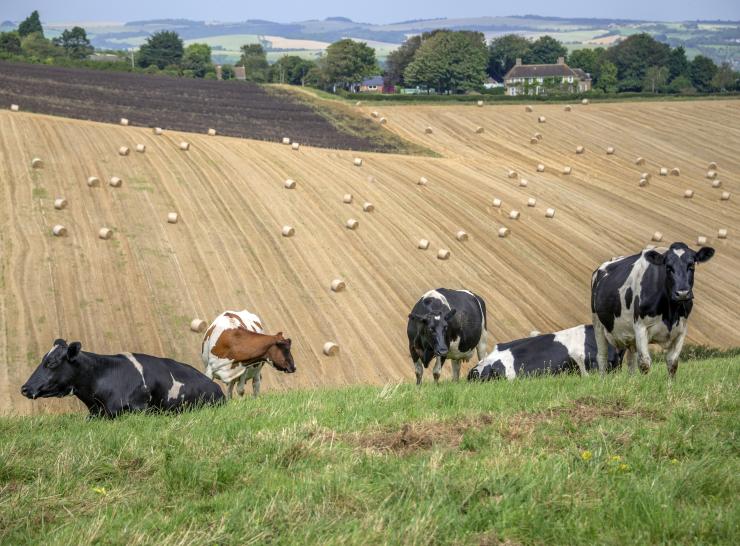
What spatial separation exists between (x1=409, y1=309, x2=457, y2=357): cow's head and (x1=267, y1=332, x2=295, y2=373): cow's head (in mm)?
3450

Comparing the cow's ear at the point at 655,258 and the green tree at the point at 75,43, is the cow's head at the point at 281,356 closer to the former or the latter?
the cow's ear at the point at 655,258

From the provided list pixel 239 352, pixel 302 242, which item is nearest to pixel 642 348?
pixel 239 352

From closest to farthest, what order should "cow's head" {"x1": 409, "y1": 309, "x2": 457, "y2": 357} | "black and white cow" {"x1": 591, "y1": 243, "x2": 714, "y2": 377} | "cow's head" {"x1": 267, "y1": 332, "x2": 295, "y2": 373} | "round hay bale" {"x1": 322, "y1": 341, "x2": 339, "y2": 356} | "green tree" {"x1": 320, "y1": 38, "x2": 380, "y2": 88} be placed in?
"black and white cow" {"x1": 591, "y1": 243, "x2": 714, "y2": 377} < "cow's head" {"x1": 267, "y1": 332, "x2": 295, "y2": 373} < "cow's head" {"x1": 409, "y1": 309, "x2": 457, "y2": 357} < "round hay bale" {"x1": 322, "y1": 341, "x2": 339, "y2": 356} < "green tree" {"x1": 320, "y1": 38, "x2": 380, "y2": 88}

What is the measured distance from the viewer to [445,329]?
22.6 metres

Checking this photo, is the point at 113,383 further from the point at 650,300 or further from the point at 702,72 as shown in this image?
the point at 702,72

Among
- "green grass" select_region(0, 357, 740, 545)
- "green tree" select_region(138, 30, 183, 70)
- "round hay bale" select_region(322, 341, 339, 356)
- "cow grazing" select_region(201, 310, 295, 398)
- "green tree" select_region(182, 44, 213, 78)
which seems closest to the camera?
"green grass" select_region(0, 357, 740, 545)

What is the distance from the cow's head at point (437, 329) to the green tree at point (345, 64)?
93318 millimetres

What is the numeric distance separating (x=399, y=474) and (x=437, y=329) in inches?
473

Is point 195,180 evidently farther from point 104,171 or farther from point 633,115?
point 633,115

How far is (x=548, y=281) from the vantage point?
115 ft

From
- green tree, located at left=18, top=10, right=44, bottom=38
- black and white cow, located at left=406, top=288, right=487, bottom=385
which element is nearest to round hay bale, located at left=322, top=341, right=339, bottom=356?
black and white cow, located at left=406, top=288, right=487, bottom=385

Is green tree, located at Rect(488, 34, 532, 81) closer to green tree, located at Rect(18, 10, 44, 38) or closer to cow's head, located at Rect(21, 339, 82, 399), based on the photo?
green tree, located at Rect(18, 10, 44, 38)

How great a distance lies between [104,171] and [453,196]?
14467 mm

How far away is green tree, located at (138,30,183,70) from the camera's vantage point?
428 ft
